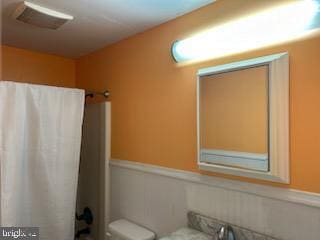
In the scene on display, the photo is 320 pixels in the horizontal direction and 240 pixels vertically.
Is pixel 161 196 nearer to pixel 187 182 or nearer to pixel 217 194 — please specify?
pixel 187 182

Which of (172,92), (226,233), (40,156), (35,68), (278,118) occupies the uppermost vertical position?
(35,68)

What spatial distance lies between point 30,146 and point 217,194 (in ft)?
4.63

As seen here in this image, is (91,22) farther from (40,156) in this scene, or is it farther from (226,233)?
(226,233)

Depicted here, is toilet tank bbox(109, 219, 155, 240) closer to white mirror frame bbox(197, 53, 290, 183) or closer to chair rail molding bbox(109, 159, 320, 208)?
chair rail molding bbox(109, 159, 320, 208)

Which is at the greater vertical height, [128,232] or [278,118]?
[278,118]

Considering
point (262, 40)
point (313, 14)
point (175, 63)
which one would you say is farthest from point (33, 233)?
point (313, 14)

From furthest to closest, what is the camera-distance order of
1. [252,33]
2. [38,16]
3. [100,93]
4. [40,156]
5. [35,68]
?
[35,68], [100,93], [40,156], [38,16], [252,33]

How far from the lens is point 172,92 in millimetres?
1708

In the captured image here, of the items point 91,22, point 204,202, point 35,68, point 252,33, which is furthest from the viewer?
point 35,68

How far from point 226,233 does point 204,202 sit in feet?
0.78

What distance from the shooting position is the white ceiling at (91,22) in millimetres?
1513

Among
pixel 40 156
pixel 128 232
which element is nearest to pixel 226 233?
pixel 128 232

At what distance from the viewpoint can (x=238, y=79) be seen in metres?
1.35

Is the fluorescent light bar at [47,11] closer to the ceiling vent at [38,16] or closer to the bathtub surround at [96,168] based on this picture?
the ceiling vent at [38,16]
